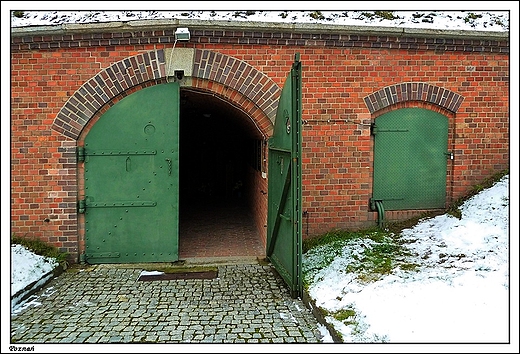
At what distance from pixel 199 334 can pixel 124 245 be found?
2728 millimetres

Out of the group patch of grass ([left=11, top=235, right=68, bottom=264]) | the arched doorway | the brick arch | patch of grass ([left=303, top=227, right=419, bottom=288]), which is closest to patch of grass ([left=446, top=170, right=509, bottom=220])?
patch of grass ([left=303, top=227, right=419, bottom=288])

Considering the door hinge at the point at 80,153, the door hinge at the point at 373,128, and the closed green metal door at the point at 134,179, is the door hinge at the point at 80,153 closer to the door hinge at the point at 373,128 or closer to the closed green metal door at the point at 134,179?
the closed green metal door at the point at 134,179

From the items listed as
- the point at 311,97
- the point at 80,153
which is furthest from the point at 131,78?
the point at 311,97

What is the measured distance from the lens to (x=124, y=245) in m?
6.91

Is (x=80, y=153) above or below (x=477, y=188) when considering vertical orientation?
above

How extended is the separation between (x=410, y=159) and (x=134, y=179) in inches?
160

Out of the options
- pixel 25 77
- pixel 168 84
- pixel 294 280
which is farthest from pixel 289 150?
pixel 25 77

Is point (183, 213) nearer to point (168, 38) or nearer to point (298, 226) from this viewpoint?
point (168, 38)

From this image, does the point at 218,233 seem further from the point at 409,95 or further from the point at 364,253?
the point at 409,95

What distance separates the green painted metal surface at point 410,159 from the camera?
7.18 meters

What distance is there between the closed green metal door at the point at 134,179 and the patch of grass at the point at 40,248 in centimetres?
37

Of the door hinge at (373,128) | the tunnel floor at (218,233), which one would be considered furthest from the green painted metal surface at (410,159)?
the tunnel floor at (218,233)

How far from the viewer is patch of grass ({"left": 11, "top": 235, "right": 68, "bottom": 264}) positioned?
661 centimetres

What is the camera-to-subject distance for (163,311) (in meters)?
5.18
